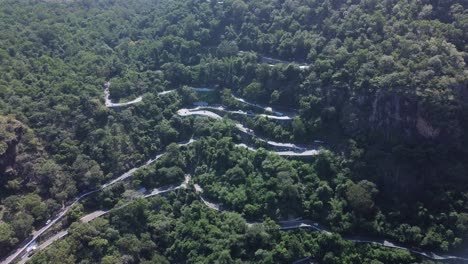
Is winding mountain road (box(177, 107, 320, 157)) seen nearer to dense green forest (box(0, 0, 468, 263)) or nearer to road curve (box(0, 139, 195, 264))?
dense green forest (box(0, 0, 468, 263))

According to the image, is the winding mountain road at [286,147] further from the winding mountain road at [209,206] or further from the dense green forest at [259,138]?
the dense green forest at [259,138]

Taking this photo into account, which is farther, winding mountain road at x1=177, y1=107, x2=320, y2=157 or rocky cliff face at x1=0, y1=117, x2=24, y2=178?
winding mountain road at x1=177, y1=107, x2=320, y2=157

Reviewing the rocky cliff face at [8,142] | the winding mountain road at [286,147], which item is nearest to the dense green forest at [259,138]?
the rocky cliff face at [8,142]

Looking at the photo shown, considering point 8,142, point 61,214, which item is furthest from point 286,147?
point 8,142

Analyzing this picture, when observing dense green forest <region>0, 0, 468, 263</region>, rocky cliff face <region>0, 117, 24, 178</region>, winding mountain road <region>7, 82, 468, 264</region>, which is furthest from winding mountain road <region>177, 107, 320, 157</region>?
rocky cliff face <region>0, 117, 24, 178</region>

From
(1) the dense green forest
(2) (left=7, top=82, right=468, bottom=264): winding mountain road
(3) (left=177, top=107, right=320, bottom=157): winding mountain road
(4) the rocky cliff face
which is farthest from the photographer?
(3) (left=177, top=107, right=320, bottom=157): winding mountain road

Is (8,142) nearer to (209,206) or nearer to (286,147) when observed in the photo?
(209,206)
